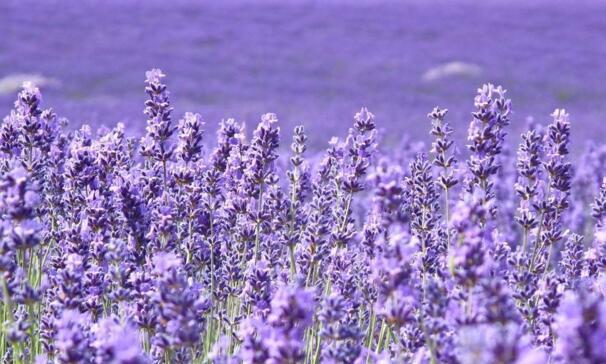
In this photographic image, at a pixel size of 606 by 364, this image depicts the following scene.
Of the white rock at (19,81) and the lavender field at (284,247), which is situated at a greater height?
the white rock at (19,81)

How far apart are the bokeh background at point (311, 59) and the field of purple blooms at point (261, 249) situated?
31.7 feet

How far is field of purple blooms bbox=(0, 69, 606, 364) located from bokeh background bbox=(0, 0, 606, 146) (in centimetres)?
966

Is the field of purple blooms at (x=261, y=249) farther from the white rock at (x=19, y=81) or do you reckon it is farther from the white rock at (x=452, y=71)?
the white rock at (x=452, y=71)

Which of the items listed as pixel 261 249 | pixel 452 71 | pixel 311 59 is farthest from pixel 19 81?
pixel 261 249

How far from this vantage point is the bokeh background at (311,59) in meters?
17.3

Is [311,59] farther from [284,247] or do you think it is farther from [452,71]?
[284,247]

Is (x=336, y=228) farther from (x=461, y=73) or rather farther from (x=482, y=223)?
(x=461, y=73)

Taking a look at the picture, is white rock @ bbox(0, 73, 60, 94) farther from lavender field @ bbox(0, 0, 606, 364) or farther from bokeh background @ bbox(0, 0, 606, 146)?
lavender field @ bbox(0, 0, 606, 364)

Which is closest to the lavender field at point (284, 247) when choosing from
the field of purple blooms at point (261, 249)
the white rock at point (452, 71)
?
the field of purple blooms at point (261, 249)

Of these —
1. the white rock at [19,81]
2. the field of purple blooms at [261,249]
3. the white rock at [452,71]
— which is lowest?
the field of purple blooms at [261,249]

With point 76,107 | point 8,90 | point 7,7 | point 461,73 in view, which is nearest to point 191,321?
point 76,107

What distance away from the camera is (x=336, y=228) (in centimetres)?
353

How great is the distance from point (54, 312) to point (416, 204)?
1.66m

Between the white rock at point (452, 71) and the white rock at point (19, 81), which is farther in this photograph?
the white rock at point (452, 71)
